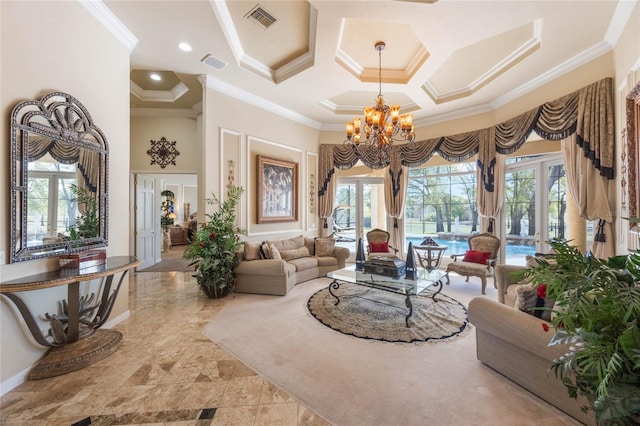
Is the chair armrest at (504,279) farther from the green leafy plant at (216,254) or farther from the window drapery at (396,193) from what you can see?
the green leafy plant at (216,254)

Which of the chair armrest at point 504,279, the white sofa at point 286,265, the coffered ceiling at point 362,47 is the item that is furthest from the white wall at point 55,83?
the chair armrest at point 504,279

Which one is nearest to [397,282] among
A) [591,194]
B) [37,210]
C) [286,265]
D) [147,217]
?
[286,265]

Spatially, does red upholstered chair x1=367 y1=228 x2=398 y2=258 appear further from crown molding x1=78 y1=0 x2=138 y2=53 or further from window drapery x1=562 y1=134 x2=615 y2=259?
crown molding x1=78 y1=0 x2=138 y2=53

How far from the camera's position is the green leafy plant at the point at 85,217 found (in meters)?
2.57

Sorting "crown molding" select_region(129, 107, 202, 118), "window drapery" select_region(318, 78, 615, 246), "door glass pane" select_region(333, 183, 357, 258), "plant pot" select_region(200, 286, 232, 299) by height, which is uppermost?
"crown molding" select_region(129, 107, 202, 118)

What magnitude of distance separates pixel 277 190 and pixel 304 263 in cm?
174

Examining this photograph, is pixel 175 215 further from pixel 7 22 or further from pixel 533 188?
pixel 533 188

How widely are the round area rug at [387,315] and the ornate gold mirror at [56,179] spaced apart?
2.83 meters

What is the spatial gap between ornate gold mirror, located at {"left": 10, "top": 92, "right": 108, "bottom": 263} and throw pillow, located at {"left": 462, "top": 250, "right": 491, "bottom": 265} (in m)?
5.55

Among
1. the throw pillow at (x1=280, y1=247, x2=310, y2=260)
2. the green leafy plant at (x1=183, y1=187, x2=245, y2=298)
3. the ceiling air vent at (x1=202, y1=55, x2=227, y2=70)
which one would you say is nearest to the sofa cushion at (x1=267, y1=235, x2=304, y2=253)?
the throw pillow at (x1=280, y1=247, x2=310, y2=260)

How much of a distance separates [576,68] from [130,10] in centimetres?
579

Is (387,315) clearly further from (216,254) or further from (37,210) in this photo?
(37,210)

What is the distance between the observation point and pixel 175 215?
35.3 feet

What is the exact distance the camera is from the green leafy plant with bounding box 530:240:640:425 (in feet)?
3.28
